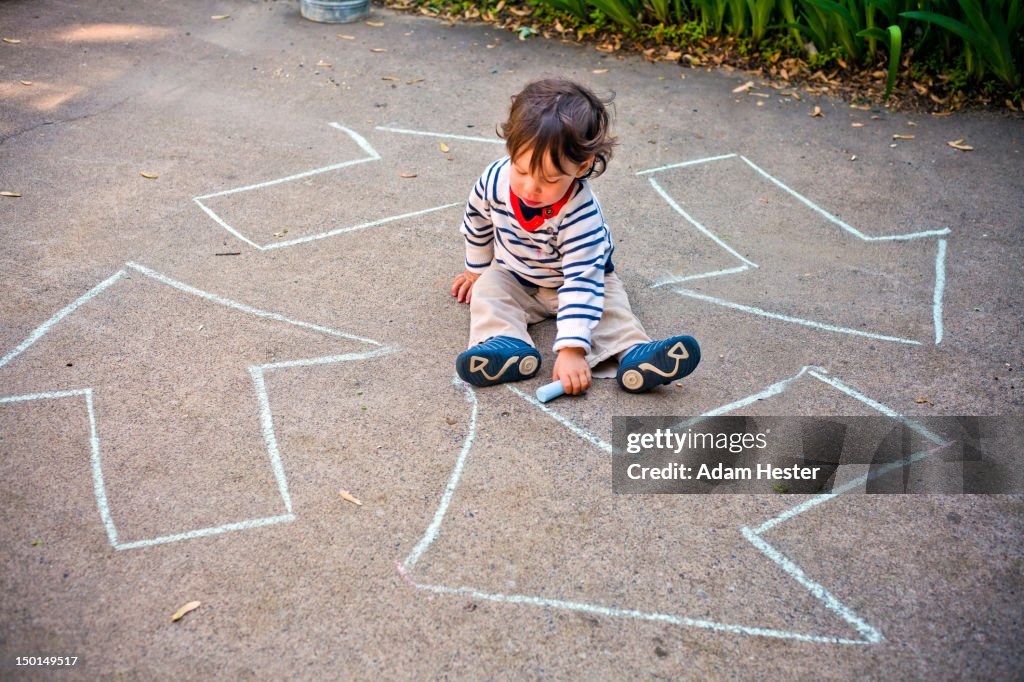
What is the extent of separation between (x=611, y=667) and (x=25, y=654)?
1.19m

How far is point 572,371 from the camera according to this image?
2.50 m

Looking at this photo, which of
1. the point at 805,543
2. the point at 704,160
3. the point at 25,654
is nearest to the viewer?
the point at 25,654

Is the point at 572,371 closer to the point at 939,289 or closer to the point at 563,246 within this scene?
the point at 563,246

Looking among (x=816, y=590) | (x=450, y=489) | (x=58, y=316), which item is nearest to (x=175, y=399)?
(x=58, y=316)

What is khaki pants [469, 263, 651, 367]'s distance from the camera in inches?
103

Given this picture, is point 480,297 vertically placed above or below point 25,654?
above

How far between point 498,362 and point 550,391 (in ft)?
0.56

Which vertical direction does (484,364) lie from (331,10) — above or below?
below

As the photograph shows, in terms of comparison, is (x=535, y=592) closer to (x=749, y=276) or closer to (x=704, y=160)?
(x=749, y=276)

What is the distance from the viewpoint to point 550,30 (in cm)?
520

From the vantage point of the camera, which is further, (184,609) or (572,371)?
(572,371)

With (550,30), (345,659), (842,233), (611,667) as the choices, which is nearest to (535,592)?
(611,667)

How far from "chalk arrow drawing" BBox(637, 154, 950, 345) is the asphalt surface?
2 centimetres

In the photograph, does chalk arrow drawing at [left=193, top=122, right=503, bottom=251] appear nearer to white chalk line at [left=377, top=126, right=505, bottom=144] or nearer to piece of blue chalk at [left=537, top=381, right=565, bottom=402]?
white chalk line at [left=377, top=126, right=505, bottom=144]
